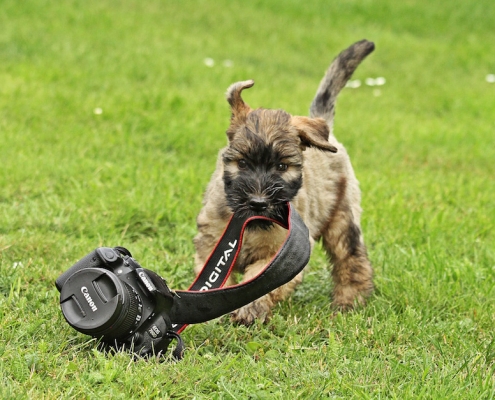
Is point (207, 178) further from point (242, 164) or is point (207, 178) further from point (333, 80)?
point (242, 164)

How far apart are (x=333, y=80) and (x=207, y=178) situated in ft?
5.99

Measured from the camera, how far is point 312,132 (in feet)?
12.9

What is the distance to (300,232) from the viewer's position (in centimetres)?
357

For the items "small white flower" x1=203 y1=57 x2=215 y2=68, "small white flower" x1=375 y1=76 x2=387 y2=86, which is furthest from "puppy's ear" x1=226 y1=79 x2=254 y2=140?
"small white flower" x1=375 y1=76 x2=387 y2=86

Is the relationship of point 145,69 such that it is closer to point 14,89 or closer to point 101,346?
point 14,89

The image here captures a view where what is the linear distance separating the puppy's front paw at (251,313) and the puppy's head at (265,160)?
526 mm

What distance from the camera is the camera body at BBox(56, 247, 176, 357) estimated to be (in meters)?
3.13

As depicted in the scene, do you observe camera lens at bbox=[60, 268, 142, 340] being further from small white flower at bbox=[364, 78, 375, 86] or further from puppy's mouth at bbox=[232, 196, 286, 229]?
small white flower at bbox=[364, 78, 375, 86]

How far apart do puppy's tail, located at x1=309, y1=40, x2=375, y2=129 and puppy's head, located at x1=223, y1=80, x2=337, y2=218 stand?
103 cm

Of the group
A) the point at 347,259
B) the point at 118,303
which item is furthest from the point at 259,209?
the point at 347,259

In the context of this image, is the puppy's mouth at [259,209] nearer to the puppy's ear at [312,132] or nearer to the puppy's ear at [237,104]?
the puppy's ear at [312,132]

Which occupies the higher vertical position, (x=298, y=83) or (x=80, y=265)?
(x=80, y=265)

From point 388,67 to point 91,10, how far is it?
16.2ft

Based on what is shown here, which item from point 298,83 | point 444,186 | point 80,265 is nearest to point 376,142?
point 444,186
